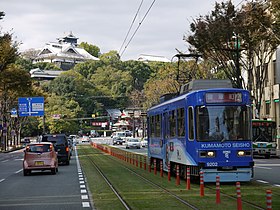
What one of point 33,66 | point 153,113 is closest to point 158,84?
point 153,113

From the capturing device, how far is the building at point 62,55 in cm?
17012

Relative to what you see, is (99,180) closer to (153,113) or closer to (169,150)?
(169,150)

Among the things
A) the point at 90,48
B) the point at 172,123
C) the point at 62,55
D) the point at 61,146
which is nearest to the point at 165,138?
the point at 172,123

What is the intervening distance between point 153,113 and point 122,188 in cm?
932

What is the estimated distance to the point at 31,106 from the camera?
70.1m

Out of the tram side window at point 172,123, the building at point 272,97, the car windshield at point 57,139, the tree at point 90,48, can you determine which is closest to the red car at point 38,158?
the tram side window at point 172,123

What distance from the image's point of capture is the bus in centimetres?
4219

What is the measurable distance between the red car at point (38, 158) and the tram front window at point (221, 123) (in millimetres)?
10506

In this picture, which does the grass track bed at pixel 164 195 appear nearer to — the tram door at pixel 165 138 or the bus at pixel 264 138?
the tram door at pixel 165 138

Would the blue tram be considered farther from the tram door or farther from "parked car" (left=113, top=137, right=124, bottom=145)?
"parked car" (left=113, top=137, right=124, bottom=145)

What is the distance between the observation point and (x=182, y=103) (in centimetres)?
2045

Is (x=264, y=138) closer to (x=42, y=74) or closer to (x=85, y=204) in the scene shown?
(x=85, y=204)

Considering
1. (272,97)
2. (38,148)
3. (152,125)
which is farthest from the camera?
(272,97)

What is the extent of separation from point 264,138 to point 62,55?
13276 cm
